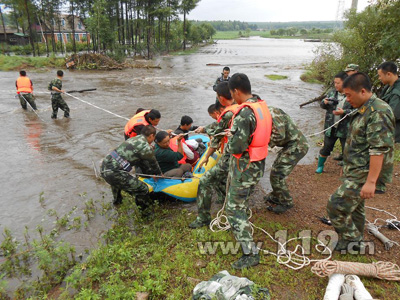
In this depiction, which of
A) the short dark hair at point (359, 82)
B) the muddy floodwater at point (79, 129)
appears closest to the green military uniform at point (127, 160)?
the muddy floodwater at point (79, 129)

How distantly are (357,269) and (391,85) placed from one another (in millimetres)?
3450

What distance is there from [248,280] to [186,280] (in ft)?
2.08

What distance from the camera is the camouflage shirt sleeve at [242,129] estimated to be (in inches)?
115

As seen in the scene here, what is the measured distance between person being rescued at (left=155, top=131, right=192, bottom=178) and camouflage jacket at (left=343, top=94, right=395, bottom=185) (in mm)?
2516

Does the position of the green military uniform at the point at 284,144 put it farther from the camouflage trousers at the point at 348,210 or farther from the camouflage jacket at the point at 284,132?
the camouflage trousers at the point at 348,210

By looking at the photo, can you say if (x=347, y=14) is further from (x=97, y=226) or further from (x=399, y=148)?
(x=97, y=226)

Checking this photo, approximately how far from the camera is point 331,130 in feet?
16.8

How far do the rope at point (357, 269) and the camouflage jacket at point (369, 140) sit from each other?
79 centimetres

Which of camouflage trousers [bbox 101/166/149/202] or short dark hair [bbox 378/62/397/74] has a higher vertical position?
short dark hair [bbox 378/62/397/74]

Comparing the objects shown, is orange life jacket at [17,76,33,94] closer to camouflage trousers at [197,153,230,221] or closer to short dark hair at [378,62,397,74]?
camouflage trousers at [197,153,230,221]

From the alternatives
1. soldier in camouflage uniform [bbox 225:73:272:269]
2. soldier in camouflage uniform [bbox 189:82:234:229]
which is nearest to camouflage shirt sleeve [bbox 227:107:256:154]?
soldier in camouflage uniform [bbox 225:73:272:269]

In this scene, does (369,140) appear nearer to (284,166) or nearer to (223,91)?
(284,166)

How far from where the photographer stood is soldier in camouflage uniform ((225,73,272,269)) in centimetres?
296

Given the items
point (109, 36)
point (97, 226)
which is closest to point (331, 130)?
point (97, 226)
